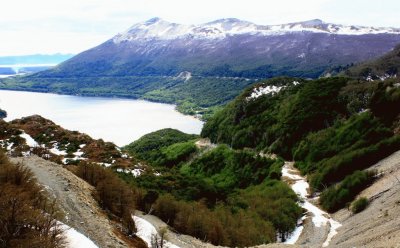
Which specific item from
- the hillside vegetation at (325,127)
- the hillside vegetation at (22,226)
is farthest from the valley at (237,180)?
the hillside vegetation at (325,127)

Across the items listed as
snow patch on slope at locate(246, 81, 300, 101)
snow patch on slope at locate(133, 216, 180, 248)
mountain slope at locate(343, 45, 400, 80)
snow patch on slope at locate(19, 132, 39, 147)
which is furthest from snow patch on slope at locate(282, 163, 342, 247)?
A: mountain slope at locate(343, 45, 400, 80)

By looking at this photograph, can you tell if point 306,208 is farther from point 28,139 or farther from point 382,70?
point 382,70

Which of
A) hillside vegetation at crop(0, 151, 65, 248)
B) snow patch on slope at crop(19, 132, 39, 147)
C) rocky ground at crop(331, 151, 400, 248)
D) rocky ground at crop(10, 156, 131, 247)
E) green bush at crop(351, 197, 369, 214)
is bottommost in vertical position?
green bush at crop(351, 197, 369, 214)

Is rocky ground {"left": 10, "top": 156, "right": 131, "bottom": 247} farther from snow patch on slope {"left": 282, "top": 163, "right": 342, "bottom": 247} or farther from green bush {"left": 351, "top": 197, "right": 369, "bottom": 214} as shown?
green bush {"left": 351, "top": 197, "right": 369, "bottom": 214}

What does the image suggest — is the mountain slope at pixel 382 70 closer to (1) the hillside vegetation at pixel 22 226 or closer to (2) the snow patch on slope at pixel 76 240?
(2) the snow patch on slope at pixel 76 240

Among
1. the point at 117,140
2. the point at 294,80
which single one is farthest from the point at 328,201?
the point at 117,140
